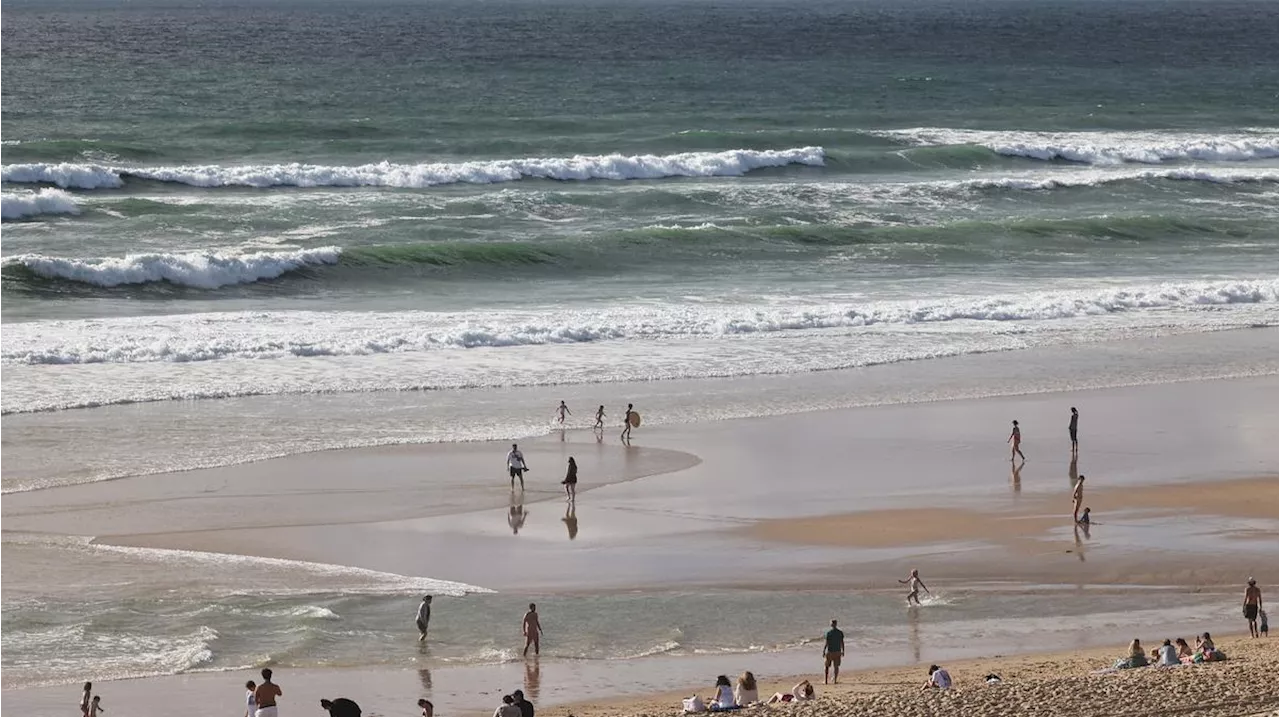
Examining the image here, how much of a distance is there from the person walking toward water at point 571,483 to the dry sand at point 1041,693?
6669 mm

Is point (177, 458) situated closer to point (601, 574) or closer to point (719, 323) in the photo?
point (601, 574)

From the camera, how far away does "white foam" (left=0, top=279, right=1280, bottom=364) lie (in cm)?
3341

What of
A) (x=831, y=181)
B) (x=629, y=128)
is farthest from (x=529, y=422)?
(x=629, y=128)

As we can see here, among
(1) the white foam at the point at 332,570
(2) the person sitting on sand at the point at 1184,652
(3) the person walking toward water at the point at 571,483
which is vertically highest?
(3) the person walking toward water at the point at 571,483

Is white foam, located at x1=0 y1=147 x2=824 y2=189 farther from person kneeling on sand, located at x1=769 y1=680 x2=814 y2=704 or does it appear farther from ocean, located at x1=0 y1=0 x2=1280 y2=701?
person kneeling on sand, located at x1=769 y1=680 x2=814 y2=704

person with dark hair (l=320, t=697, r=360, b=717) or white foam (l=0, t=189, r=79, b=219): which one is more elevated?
white foam (l=0, t=189, r=79, b=219)

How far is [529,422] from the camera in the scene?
2898cm

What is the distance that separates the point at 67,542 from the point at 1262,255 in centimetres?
3374

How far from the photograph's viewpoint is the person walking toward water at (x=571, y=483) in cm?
2431

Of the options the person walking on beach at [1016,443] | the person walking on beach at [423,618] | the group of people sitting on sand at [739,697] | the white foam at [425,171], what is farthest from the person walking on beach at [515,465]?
the white foam at [425,171]

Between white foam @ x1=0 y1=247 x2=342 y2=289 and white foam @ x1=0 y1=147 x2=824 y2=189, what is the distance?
10814 millimetres

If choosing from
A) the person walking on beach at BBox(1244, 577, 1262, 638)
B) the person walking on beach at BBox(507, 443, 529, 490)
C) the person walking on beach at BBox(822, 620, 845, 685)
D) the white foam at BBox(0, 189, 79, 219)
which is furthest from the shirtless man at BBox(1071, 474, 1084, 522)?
the white foam at BBox(0, 189, 79, 219)

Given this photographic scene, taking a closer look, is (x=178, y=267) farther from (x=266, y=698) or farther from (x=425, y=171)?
(x=266, y=698)

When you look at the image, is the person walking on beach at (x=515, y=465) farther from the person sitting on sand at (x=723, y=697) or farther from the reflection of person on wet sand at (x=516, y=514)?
the person sitting on sand at (x=723, y=697)
